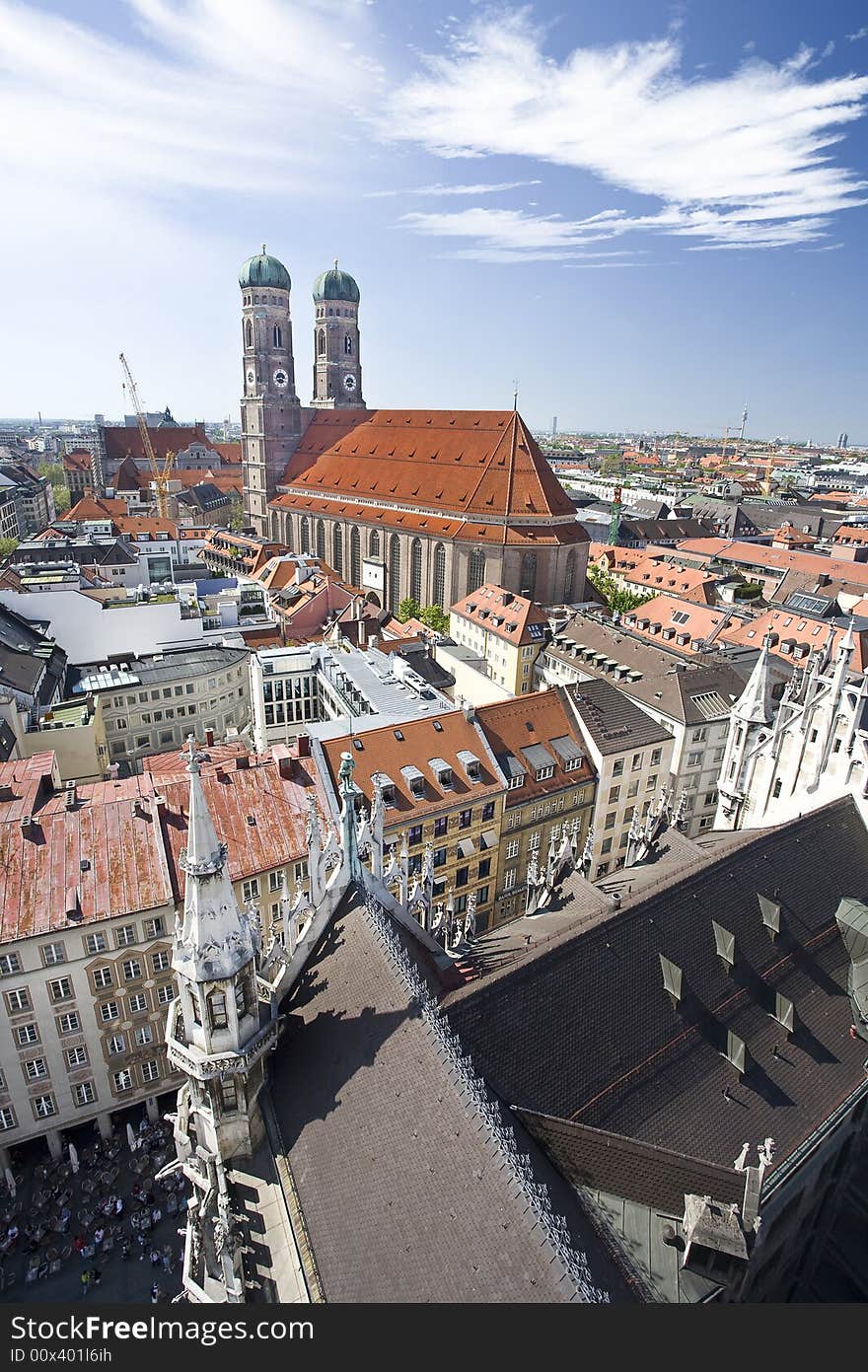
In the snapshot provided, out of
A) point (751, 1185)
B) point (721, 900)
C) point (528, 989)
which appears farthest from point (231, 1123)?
point (721, 900)

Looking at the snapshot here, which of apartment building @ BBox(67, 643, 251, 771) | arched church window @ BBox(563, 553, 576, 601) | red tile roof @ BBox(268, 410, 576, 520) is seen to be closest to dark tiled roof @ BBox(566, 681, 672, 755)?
apartment building @ BBox(67, 643, 251, 771)

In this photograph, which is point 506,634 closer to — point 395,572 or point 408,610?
point 408,610

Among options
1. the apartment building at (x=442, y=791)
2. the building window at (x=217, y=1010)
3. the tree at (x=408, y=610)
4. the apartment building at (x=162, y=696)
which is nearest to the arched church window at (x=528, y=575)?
the tree at (x=408, y=610)

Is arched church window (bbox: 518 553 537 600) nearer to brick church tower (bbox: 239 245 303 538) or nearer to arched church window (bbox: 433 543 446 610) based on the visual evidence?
arched church window (bbox: 433 543 446 610)

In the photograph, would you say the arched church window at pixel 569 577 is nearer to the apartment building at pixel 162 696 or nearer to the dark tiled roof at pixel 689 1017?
the apartment building at pixel 162 696

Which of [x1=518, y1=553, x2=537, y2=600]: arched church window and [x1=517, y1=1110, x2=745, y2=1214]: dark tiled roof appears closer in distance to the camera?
[x1=517, y1=1110, x2=745, y2=1214]: dark tiled roof

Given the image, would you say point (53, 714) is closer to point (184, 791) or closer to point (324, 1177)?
point (184, 791)
